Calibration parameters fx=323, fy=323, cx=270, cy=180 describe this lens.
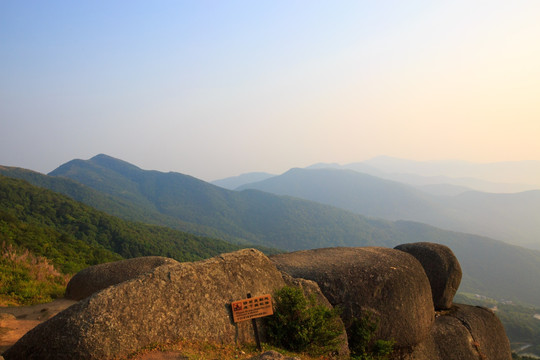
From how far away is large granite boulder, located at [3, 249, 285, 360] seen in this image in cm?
622

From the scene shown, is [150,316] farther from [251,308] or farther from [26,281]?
[26,281]

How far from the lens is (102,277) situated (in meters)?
13.6

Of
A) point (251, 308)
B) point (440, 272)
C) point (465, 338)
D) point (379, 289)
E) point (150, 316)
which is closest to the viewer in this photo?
point (150, 316)

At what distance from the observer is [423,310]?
13195 mm

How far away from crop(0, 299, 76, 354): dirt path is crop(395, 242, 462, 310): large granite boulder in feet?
50.5

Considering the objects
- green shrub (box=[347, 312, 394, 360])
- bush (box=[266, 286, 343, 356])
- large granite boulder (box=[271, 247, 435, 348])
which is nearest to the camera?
bush (box=[266, 286, 343, 356])

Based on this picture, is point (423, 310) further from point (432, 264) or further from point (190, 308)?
point (190, 308)

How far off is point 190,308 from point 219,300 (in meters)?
0.82

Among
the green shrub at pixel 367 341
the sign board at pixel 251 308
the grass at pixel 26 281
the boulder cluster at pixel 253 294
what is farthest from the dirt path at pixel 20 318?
the green shrub at pixel 367 341

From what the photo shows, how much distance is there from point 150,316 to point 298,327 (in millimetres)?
3698

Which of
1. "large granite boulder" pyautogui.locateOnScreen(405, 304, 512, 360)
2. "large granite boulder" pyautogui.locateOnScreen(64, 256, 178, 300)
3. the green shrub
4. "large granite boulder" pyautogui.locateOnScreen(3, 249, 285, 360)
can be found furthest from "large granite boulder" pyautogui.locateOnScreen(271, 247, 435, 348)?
"large granite boulder" pyautogui.locateOnScreen(64, 256, 178, 300)

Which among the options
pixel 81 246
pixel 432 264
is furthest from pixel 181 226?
pixel 432 264

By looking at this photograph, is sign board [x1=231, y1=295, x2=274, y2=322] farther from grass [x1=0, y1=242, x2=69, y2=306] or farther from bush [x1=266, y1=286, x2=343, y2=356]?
grass [x1=0, y1=242, x2=69, y2=306]

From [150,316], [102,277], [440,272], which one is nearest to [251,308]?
[150,316]
